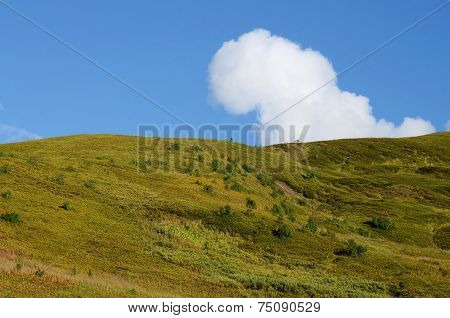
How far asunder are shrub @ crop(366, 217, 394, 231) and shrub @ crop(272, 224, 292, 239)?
69.0ft

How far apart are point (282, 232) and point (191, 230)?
7.67 metres

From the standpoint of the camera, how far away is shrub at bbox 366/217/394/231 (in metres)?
61.5

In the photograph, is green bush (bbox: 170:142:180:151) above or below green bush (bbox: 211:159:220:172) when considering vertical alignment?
above

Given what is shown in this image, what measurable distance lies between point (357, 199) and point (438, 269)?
37936 millimetres

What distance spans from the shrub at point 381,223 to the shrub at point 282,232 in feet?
69.0

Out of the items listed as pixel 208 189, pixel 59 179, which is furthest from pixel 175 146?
pixel 59 179

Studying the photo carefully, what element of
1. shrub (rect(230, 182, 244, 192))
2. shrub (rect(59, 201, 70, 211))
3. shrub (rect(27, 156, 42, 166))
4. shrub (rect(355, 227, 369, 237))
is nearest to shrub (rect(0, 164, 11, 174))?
shrub (rect(27, 156, 42, 166))

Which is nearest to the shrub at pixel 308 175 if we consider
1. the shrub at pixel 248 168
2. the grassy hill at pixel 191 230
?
the grassy hill at pixel 191 230

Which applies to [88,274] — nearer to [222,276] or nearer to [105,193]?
[222,276]

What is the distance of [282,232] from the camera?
4403 cm

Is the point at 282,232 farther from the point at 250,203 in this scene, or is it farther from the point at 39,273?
the point at 39,273

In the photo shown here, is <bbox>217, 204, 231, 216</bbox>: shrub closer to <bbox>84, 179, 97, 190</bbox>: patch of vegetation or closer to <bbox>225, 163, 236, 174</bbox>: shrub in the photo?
<bbox>84, 179, 97, 190</bbox>: patch of vegetation

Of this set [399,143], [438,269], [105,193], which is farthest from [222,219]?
[399,143]

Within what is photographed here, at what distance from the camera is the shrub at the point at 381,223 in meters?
61.5
